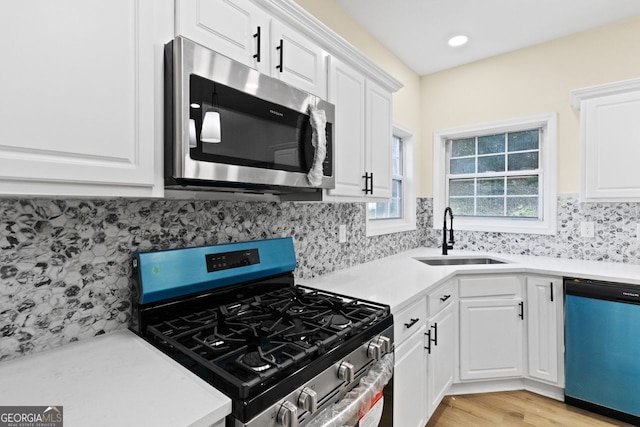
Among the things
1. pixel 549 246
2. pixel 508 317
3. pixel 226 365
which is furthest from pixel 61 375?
pixel 549 246

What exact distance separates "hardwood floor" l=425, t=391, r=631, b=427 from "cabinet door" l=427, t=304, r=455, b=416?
0.15m

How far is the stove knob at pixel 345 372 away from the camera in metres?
1.02

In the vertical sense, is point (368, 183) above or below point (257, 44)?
below

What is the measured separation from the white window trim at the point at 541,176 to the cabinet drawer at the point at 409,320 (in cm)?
169

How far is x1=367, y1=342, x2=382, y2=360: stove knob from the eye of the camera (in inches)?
46.3

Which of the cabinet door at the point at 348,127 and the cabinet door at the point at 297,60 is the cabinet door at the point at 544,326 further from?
the cabinet door at the point at 297,60

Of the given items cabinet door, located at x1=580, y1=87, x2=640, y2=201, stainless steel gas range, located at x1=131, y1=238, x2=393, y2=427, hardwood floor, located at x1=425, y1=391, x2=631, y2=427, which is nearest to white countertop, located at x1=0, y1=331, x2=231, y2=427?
stainless steel gas range, located at x1=131, y1=238, x2=393, y2=427

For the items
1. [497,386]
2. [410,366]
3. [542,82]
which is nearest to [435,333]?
[410,366]

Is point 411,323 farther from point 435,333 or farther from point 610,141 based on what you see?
point 610,141

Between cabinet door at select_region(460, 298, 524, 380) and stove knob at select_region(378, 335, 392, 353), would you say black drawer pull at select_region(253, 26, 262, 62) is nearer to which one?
stove knob at select_region(378, 335, 392, 353)

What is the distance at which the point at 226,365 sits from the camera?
34.0 inches

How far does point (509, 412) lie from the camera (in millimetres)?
2117

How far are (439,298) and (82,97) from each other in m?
2.00

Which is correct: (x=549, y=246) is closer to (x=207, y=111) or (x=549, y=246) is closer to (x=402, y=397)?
(x=402, y=397)
